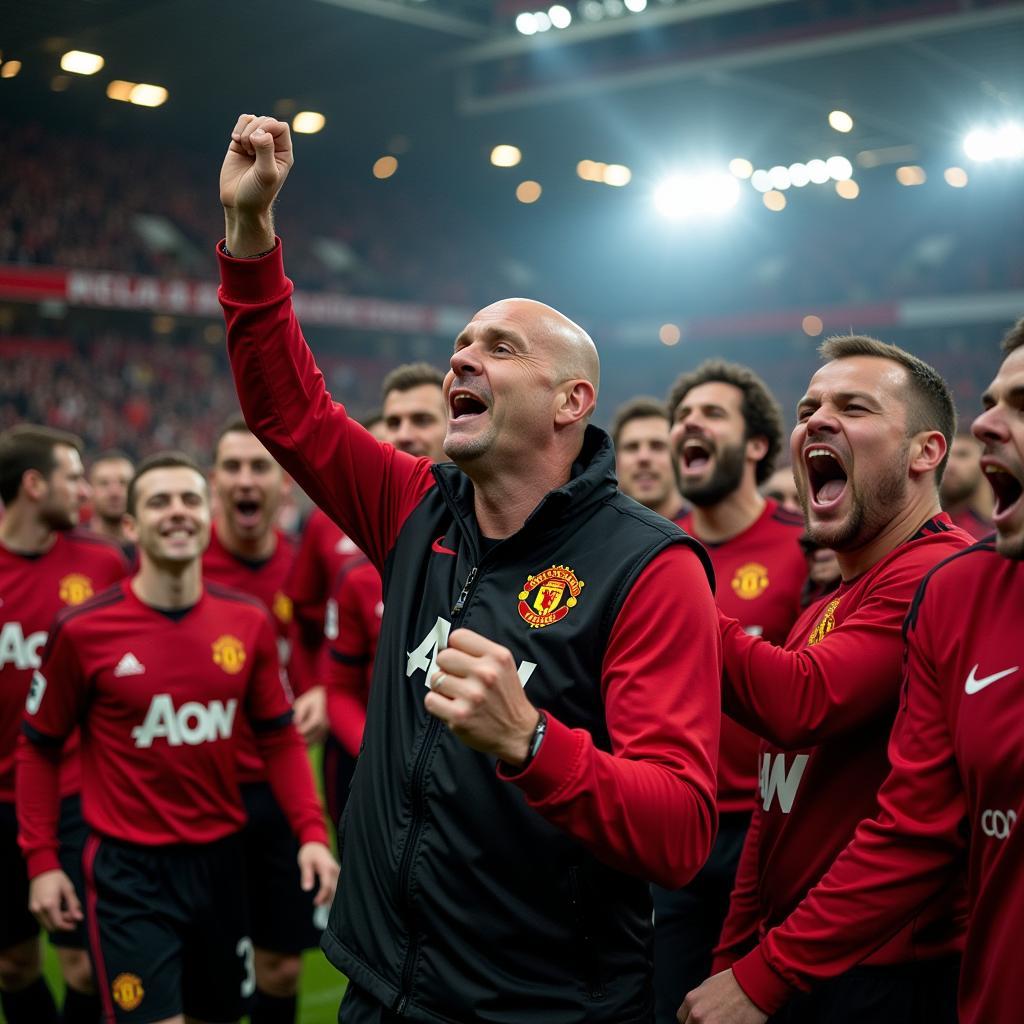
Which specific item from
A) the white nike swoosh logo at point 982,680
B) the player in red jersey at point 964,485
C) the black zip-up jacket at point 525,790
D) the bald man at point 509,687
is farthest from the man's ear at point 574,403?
the player in red jersey at point 964,485

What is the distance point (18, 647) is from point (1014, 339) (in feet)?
15.5

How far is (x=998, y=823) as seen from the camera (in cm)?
211

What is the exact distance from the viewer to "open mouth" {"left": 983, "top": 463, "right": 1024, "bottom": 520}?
216cm

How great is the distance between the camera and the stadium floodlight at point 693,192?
29031mm

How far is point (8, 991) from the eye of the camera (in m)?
5.30

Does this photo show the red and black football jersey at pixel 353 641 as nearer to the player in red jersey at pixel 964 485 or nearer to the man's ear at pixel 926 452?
the man's ear at pixel 926 452

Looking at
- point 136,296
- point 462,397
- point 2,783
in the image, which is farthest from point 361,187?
point 462,397

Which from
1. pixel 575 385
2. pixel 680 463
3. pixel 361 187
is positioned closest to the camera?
pixel 575 385

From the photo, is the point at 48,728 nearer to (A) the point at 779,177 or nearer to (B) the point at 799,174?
(B) the point at 799,174

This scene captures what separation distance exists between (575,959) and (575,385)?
4.03 ft

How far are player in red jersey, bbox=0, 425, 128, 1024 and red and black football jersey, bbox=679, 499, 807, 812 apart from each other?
284 cm

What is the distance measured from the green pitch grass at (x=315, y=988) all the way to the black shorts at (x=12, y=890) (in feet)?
1.21

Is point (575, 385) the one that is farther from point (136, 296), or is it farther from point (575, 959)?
point (136, 296)

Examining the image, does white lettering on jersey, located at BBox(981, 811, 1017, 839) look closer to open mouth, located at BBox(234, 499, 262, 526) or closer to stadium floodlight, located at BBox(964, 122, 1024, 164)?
open mouth, located at BBox(234, 499, 262, 526)
